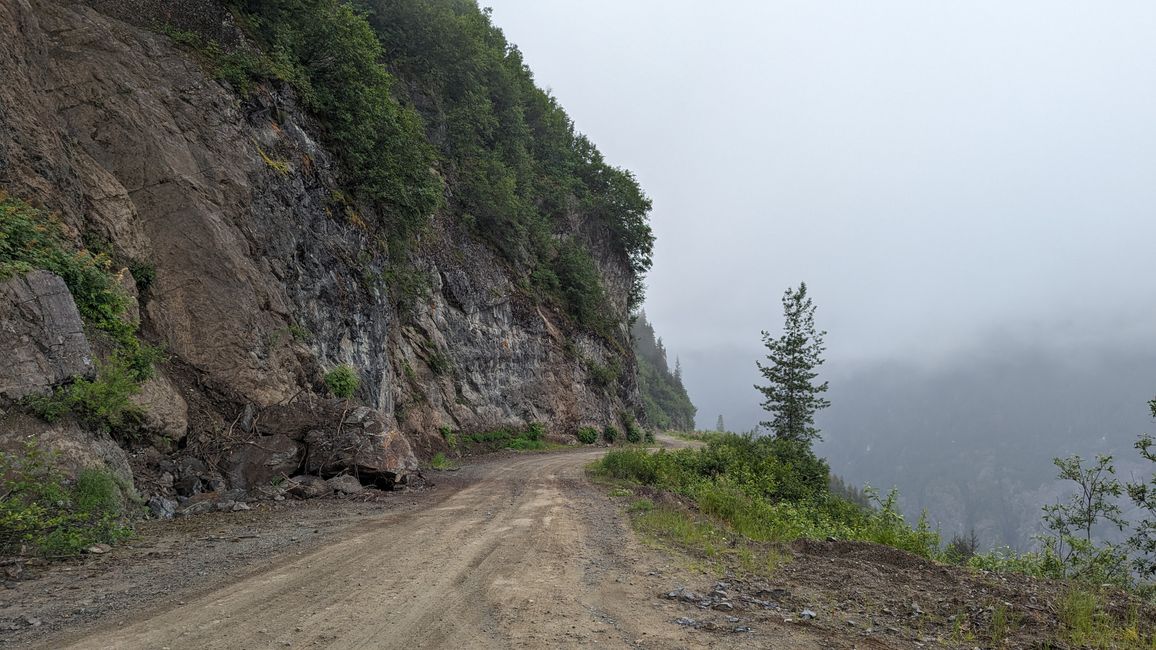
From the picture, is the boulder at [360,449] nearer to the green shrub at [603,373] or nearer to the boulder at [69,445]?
the boulder at [69,445]

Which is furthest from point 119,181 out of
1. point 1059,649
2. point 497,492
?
point 1059,649

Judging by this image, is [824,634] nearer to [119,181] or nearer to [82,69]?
[119,181]

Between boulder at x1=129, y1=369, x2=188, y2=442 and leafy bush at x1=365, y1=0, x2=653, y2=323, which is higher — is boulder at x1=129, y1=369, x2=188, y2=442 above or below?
below

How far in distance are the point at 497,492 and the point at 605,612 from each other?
9.35 meters

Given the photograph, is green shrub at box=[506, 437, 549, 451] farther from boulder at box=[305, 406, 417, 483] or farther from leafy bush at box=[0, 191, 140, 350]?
leafy bush at box=[0, 191, 140, 350]

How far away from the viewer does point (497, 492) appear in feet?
46.0

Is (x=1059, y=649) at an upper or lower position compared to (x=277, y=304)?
lower

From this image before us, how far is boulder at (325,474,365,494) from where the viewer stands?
1205 cm

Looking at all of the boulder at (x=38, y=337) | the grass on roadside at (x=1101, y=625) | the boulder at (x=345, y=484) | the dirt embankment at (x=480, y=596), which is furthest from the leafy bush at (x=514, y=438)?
the grass on roadside at (x=1101, y=625)

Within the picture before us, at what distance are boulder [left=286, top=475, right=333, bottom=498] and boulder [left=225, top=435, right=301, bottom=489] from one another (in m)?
0.37

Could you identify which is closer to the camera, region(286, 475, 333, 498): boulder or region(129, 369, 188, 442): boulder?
region(129, 369, 188, 442): boulder

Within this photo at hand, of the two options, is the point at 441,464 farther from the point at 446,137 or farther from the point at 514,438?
the point at 446,137

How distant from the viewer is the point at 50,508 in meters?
6.64

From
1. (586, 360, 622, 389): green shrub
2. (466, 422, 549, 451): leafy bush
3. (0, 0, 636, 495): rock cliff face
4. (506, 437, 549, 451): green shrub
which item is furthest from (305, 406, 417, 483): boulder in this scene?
(586, 360, 622, 389): green shrub
